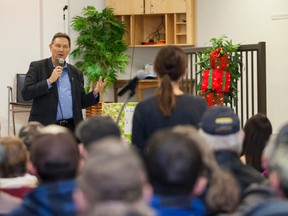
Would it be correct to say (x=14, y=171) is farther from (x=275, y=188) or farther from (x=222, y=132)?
(x=275, y=188)

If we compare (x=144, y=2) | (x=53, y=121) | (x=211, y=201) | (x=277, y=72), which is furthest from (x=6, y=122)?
(x=211, y=201)

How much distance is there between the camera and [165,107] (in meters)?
2.91

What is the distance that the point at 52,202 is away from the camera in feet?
6.40

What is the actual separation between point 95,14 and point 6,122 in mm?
2150

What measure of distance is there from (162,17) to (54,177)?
800 centimetres

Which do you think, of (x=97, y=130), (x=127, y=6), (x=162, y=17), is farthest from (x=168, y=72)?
(x=162, y=17)

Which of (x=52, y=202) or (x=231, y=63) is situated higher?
(x=231, y=63)

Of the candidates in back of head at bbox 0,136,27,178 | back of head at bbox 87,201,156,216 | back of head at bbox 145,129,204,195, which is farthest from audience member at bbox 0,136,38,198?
back of head at bbox 87,201,156,216

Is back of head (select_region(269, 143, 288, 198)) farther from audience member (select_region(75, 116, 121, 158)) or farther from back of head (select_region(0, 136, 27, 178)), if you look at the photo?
back of head (select_region(0, 136, 27, 178))

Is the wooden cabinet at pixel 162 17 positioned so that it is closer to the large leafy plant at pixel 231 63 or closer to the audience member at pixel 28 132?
the large leafy plant at pixel 231 63

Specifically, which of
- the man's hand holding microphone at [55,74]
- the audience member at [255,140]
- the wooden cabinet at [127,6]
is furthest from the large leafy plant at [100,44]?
the audience member at [255,140]

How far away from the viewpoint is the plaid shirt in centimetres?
193

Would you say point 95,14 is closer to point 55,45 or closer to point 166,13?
point 166,13

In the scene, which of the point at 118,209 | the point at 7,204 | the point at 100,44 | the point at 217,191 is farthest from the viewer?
the point at 100,44
